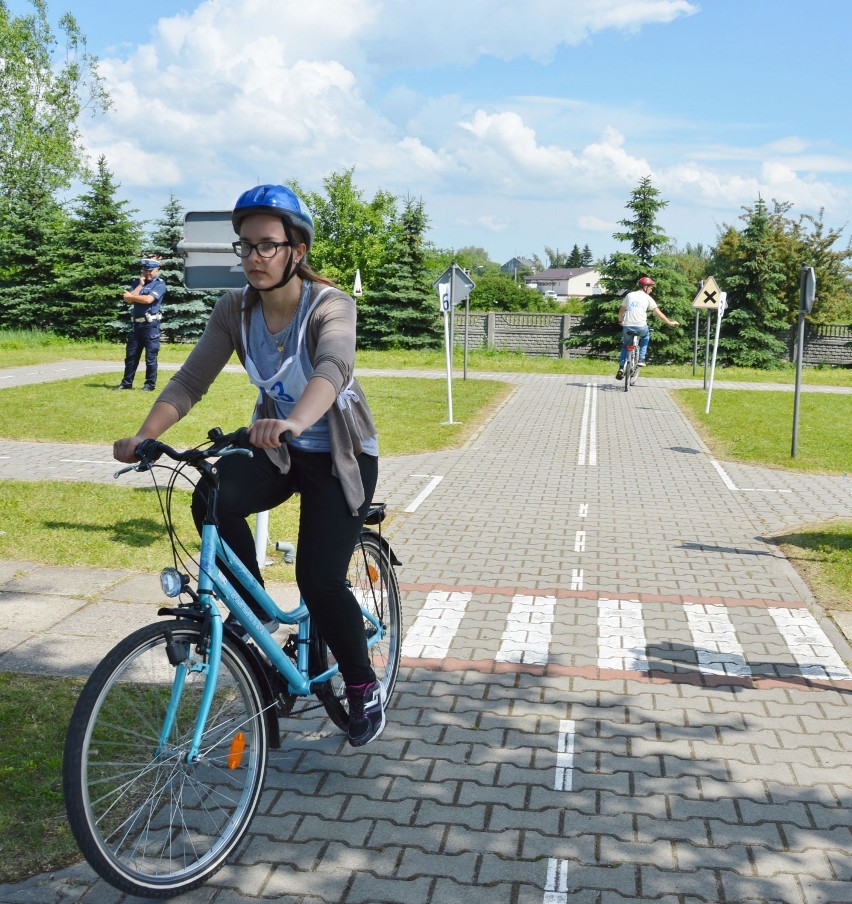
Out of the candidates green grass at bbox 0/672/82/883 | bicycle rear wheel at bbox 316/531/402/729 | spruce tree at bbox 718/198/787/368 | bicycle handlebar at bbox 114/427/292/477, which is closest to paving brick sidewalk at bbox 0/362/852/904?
green grass at bbox 0/672/82/883

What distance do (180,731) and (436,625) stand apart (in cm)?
324

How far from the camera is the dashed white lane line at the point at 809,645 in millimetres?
5711

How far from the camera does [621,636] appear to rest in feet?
20.7

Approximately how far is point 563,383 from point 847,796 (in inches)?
849

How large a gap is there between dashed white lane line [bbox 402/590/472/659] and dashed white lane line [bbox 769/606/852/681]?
1934 millimetres

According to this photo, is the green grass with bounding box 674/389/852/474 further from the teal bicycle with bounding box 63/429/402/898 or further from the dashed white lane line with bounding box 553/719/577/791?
the teal bicycle with bounding box 63/429/402/898

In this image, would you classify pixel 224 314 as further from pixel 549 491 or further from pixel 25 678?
pixel 549 491

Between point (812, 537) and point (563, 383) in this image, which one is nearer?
point (812, 537)

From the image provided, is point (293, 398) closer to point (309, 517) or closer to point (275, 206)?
point (309, 517)

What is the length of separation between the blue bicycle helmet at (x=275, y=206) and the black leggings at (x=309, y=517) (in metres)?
0.78

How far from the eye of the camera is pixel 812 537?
9.34m

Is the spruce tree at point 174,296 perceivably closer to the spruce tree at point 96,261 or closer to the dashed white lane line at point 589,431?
the spruce tree at point 96,261

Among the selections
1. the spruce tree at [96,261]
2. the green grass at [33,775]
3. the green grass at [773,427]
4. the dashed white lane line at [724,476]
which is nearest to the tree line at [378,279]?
the spruce tree at [96,261]

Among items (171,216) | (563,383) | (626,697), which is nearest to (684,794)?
(626,697)
